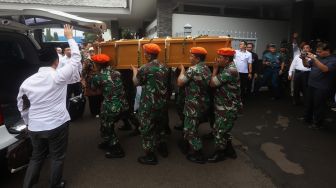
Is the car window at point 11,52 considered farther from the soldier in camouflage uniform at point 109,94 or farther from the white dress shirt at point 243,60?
the white dress shirt at point 243,60

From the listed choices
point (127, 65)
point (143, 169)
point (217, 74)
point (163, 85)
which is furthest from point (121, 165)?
point (217, 74)

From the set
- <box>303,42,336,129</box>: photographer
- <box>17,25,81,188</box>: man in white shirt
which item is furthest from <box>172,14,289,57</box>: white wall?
<box>17,25,81,188</box>: man in white shirt

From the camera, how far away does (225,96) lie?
154 inches

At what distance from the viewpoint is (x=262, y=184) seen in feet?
11.3

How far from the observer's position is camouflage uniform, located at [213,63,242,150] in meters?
3.89

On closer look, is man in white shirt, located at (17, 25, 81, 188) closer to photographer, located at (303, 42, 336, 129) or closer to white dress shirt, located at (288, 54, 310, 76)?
photographer, located at (303, 42, 336, 129)

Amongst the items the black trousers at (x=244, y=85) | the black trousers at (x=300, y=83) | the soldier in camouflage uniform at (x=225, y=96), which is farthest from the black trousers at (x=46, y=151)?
the black trousers at (x=300, y=83)

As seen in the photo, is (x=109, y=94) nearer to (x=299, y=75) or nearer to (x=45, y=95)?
(x=45, y=95)

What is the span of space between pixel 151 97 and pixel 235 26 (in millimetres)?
6637

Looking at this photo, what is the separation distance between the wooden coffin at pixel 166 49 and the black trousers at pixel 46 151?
1725mm

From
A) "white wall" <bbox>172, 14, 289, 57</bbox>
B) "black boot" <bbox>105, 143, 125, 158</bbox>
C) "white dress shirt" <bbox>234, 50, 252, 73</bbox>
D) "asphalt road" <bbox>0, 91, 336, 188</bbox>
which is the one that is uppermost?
"white wall" <bbox>172, 14, 289, 57</bbox>

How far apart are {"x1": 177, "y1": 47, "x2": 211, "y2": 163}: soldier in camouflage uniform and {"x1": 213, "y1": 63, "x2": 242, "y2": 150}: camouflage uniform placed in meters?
0.18

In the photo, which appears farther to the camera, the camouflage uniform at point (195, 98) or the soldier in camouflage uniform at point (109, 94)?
the soldier in camouflage uniform at point (109, 94)

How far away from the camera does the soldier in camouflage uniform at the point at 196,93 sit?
384cm
